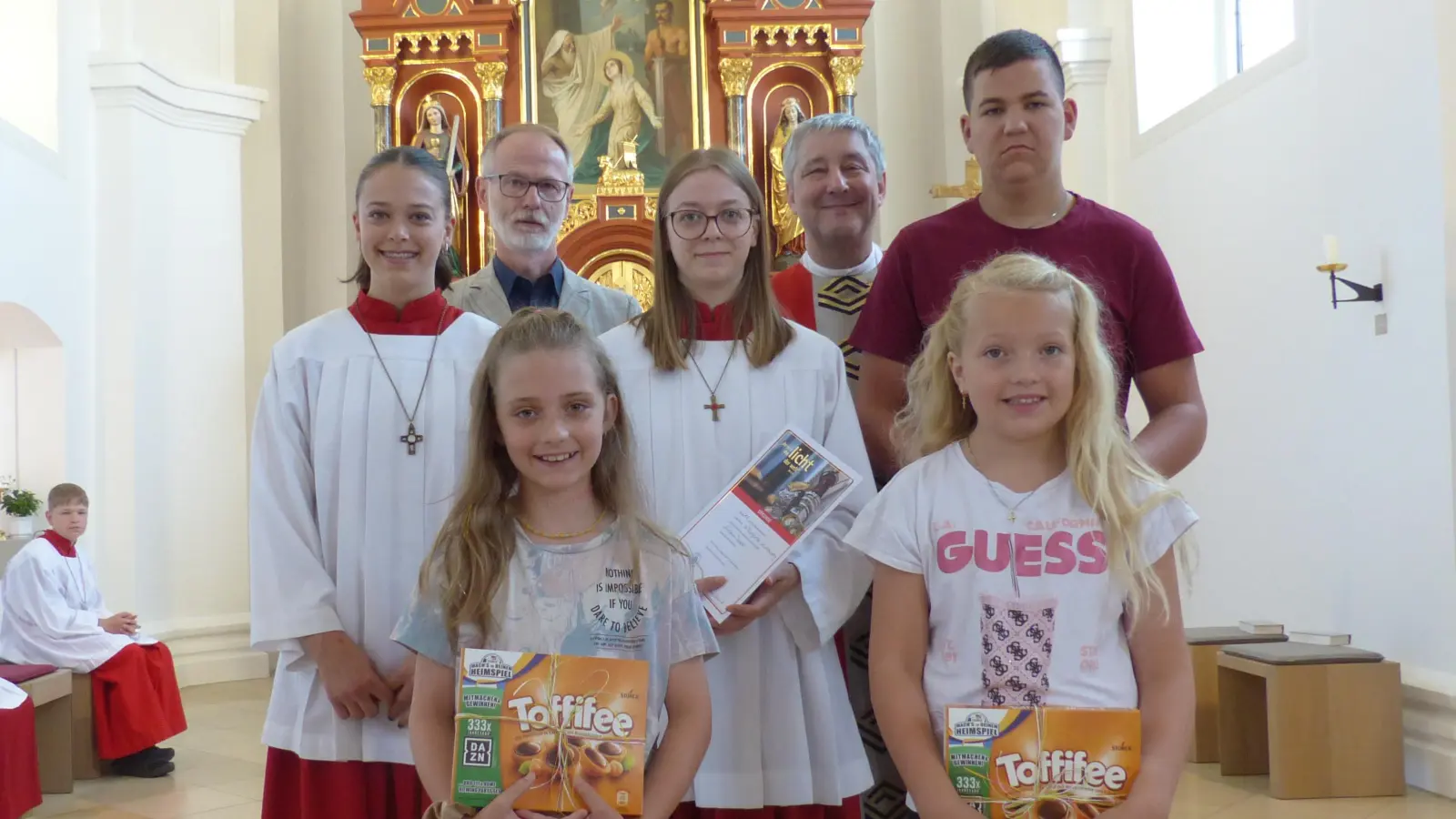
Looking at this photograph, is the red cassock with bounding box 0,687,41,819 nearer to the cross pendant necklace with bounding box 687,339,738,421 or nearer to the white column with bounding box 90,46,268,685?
the white column with bounding box 90,46,268,685

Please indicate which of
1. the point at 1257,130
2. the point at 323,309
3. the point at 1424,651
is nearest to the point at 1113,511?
the point at 1424,651

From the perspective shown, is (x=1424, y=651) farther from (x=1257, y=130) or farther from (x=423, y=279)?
(x=423, y=279)

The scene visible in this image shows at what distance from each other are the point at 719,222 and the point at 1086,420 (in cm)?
97

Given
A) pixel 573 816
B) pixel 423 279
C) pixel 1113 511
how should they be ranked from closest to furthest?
pixel 573 816
pixel 1113 511
pixel 423 279

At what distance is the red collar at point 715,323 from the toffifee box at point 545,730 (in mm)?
1072

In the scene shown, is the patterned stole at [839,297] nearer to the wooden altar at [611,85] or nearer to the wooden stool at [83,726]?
the wooden stool at [83,726]

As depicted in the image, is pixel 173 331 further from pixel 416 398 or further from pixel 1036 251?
pixel 1036 251

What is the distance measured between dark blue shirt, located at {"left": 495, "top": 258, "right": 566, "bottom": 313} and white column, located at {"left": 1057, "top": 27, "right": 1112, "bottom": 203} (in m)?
7.05

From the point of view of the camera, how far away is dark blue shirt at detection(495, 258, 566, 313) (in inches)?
150

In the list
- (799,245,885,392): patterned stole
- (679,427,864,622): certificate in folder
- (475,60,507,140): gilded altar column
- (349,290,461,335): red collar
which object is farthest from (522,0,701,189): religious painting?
(679,427,864,622): certificate in folder

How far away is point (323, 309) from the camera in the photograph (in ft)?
37.9

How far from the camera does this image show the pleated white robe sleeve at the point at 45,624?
23.5 ft

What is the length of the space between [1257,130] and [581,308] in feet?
18.1

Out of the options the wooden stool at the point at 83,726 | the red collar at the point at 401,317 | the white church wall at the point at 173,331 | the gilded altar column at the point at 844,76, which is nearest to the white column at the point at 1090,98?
the gilded altar column at the point at 844,76
